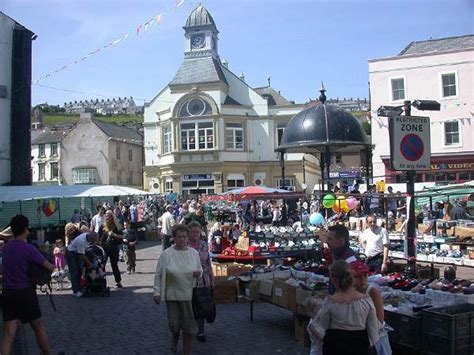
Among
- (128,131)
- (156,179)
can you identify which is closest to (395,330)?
(156,179)

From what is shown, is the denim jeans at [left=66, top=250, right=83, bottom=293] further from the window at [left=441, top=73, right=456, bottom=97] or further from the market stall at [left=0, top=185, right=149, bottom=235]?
the window at [left=441, top=73, right=456, bottom=97]

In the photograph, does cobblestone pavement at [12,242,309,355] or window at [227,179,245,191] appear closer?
cobblestone pavement at [12,242,309,355]

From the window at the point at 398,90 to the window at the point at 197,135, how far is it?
15.8 meters

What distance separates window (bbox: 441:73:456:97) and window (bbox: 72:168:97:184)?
121ft

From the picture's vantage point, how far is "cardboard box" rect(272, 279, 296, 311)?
785cm

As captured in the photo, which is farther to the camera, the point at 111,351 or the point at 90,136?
the point at 90,136

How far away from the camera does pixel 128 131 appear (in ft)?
214

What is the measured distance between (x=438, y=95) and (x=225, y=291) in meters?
27.4

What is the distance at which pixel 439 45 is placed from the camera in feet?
121

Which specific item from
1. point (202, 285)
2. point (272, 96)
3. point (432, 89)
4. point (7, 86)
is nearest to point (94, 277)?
point (202, 285)

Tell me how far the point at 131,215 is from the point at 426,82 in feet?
66.3

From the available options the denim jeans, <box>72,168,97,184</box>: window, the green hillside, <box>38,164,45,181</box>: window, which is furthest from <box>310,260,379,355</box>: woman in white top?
the green hillside

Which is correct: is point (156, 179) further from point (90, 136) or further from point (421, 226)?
point (421, 226)

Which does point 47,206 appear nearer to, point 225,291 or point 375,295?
point 225,291
